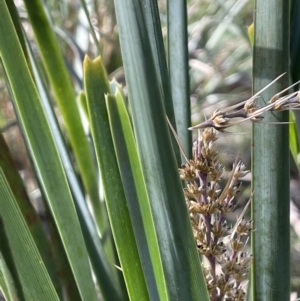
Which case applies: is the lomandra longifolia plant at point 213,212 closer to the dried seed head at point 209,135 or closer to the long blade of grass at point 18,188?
the dried seed head at point 209,135

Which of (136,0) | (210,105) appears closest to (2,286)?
(136,0)

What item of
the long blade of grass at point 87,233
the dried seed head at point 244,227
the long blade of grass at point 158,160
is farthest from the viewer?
the long blade of grass at point 87,233

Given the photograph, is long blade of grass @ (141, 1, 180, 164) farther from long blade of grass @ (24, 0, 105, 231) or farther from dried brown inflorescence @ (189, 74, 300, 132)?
long blade of grass @ (24, 0, 105, 231)

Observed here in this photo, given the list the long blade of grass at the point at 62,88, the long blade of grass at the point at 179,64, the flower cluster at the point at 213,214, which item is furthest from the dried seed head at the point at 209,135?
the long blade of grass at the point at 62,88

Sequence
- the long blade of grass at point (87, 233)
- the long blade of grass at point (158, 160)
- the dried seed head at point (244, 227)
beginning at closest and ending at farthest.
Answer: the long blade of grass at point (158, 160), the dried seed head at point (244, 227), the long blade of grass at point (87, 233)

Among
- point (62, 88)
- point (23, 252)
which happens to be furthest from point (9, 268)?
point (62, 88)

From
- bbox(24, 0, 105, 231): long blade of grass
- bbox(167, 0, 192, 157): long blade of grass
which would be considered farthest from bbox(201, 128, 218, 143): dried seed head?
bbox(24, 0, 105, 231): long blade of grass
